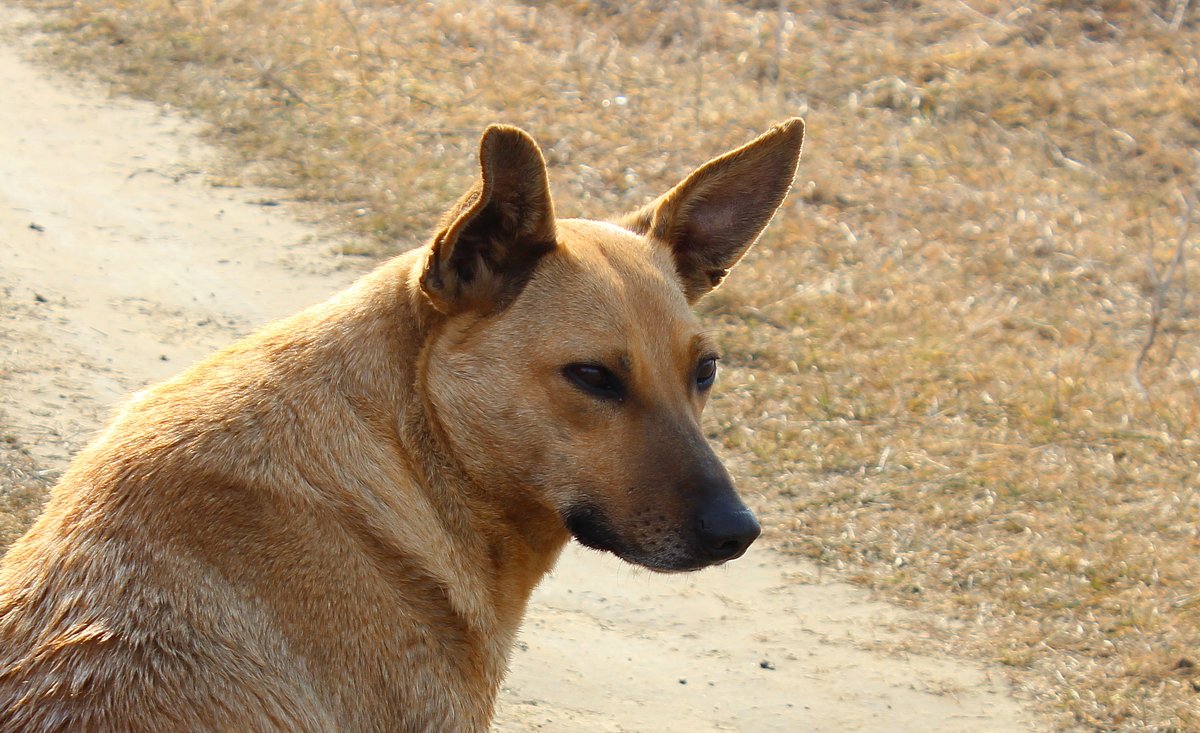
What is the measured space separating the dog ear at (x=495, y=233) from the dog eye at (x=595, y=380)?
27 centimetres

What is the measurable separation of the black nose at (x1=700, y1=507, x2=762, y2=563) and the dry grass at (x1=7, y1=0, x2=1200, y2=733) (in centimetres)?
251

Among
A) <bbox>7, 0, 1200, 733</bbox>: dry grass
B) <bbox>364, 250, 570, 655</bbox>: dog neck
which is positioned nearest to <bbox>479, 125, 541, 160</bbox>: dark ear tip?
<bbox>364, 250, 570, 655</bbox>: dog neck

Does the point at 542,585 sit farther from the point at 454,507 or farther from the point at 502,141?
the point at 502,141

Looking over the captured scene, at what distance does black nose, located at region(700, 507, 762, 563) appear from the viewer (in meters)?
3.40

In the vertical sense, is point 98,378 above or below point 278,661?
below

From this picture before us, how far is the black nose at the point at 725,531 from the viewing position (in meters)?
3.40

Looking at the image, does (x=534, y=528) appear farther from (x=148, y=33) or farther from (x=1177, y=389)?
(x=148, y=33)

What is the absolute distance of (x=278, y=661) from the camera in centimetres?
294

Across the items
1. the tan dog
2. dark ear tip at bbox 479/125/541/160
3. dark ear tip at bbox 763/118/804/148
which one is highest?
dark ear tip at bbox 479/125/541/160

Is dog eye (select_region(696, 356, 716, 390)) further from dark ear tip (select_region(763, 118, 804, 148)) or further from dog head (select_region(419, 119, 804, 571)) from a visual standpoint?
dark ear tip (select_region(763, 118, 804, 148))

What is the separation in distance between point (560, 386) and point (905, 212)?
7.59 m

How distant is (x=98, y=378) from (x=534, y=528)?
11.6 feet

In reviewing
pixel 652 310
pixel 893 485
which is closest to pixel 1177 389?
pixel 893 485

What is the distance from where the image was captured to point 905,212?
34.5 feet
